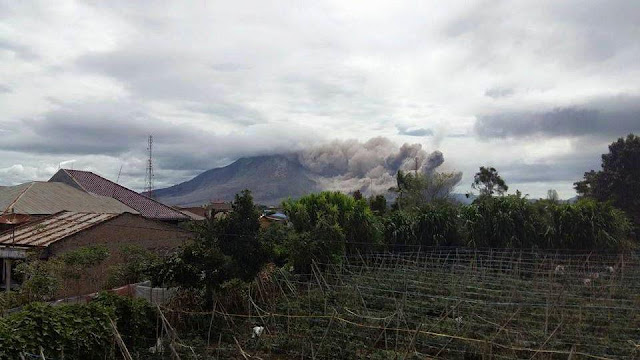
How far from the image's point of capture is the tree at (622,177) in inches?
1017

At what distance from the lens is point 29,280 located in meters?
9.62

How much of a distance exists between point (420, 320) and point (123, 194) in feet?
63.3

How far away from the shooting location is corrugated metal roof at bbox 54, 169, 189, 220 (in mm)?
22375

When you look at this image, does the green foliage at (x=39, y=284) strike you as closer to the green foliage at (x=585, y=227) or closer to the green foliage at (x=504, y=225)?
the green foliage at (x=504, y=225)

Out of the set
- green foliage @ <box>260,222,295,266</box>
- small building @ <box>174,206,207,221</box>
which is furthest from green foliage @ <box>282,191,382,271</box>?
small building @ <box>174,206,207,221</box>

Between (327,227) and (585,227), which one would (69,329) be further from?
(585,227)

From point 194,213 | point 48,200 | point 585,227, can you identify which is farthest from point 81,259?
point 194,213

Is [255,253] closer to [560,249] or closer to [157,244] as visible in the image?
[157,244]

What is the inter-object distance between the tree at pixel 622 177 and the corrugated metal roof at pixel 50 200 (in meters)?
21.7

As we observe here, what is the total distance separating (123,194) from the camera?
81.2 feet

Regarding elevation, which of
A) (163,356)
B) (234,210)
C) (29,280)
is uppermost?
(234,210)

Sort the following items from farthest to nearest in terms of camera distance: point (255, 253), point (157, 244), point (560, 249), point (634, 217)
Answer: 1. point (634, 217)
2. point (560, 249)
3. point (157, 244)
4. point (255, 253)

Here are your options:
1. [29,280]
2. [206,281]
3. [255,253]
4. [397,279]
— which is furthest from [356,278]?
[29,280]

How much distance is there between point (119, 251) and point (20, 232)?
8.43ft
